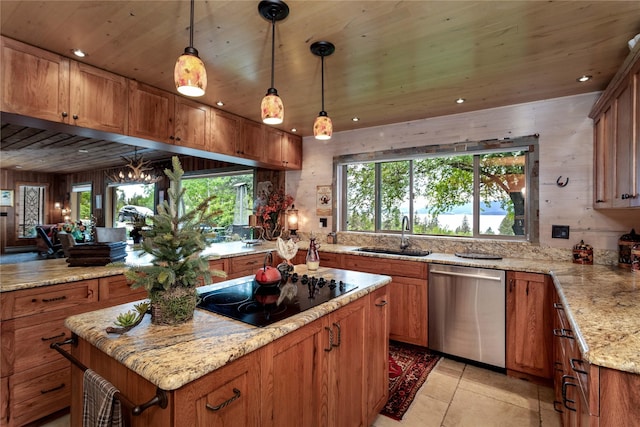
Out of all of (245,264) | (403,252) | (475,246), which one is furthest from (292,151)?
(475,246)

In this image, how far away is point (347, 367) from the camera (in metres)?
1.64

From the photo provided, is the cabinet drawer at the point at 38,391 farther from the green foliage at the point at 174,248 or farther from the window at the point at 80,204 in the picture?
the window at the point at 80,204

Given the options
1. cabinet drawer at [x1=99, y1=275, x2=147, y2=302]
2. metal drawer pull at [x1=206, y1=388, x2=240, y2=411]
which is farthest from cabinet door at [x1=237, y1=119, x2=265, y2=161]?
metal drawer pull at [x1=206, y1=388, x2=240, y2=411]

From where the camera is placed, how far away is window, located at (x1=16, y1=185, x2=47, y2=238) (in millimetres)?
9312

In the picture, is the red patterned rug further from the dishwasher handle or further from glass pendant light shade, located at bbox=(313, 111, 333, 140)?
glass pendant light shade, located at bbox=(313, 111, 333, 140)

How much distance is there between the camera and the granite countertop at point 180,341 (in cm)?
88

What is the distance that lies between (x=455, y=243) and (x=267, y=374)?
2961 mm

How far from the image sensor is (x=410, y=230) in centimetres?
389

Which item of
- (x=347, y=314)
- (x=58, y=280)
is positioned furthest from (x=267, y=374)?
(x=58, y=280)

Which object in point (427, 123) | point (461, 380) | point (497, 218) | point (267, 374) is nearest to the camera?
point (267, 374)

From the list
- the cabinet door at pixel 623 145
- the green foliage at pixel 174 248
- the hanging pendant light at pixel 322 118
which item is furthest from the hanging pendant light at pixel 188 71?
the cabinet door at pixel 623 145

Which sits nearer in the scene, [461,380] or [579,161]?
[461,380]

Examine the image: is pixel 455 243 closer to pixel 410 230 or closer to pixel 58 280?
pixel 410 230

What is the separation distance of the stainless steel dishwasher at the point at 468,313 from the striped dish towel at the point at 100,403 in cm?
272
